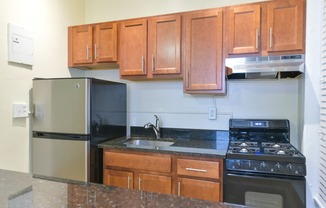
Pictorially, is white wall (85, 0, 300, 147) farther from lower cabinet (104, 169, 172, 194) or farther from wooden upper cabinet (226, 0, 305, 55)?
lower cabinet (104, 169, 172, 194)

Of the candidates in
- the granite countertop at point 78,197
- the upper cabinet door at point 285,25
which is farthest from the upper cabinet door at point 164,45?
the granite countertop at point 78,197

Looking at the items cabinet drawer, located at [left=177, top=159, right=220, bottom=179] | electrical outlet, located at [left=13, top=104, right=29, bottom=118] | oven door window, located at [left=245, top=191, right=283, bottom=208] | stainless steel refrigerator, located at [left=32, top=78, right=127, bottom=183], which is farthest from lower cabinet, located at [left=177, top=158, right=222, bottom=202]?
electrical outlet, located at [left=13, top=104, right=29, bottom=118]

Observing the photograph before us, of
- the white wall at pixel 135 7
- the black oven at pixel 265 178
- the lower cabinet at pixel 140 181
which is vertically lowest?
the lower cabinet at pixel 140 181

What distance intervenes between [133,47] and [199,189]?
1.50m

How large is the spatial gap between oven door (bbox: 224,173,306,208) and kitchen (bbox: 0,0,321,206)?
1.01ft

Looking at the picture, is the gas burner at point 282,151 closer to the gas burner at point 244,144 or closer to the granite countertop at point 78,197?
the gas burner at point 244,144

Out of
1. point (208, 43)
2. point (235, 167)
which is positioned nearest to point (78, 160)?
point (235, 167)

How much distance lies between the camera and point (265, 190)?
5.49 feet

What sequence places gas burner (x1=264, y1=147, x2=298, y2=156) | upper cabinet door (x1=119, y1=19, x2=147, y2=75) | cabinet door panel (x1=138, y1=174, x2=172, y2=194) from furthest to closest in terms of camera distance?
upper cabinet door (x1=119, y1=19, x2=147, y2=75) < cabinet door panel (x1=138, y1=174, x2=172, y2=194) < gas burner (x1=264, y1=147, x2=298, y2=156)

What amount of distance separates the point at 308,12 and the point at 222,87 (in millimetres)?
891

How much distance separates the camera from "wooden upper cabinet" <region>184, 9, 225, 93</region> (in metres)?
2.14

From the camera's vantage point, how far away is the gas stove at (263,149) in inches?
65.3

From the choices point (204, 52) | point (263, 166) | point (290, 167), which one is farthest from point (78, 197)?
point (204, 52)

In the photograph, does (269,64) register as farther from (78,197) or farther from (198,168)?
(78,197)
